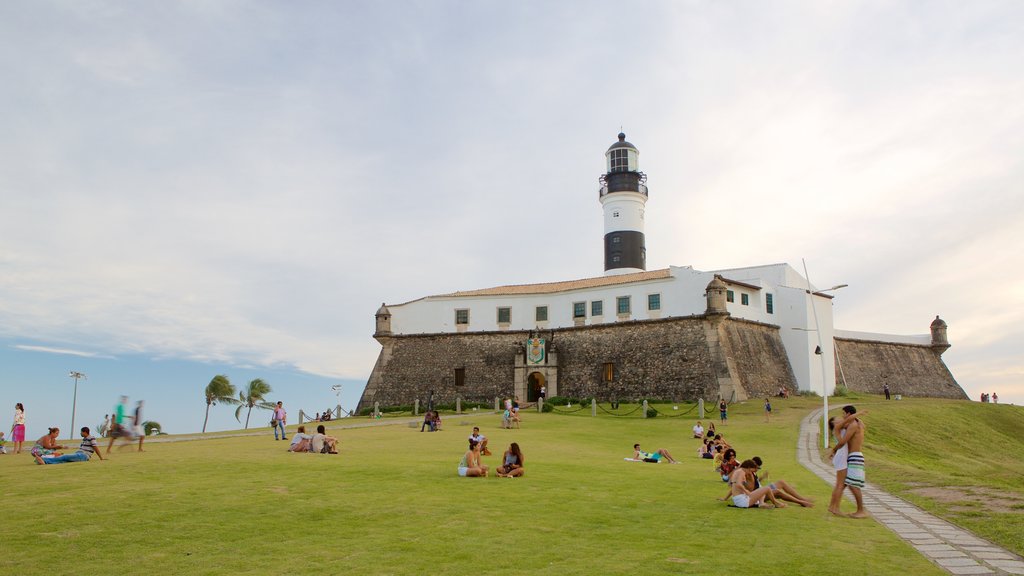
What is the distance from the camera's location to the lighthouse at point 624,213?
56969 millimetres

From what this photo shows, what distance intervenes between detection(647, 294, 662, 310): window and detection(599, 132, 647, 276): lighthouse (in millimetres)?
9869

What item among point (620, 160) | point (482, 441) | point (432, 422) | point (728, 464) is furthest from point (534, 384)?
point (728, 464)

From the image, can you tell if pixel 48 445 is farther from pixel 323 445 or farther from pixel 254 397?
pixel 254 397

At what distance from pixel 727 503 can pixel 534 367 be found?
36.7 metres

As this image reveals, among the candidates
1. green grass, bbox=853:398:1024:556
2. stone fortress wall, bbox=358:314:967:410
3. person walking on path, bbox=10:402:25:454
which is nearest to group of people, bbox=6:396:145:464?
person walking on path, bbox=10:402:25:454

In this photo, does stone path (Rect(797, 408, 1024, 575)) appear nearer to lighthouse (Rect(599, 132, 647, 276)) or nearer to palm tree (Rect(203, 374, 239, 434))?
lighthouse (Rect(599, 132, 647, 276))

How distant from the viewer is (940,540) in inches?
374

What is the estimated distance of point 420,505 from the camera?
38.5 ft

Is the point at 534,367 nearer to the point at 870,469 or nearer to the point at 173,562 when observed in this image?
the point at 870,469

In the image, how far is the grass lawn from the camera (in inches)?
321

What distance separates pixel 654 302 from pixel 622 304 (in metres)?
2.24

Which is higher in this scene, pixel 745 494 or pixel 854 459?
pixel 854 459

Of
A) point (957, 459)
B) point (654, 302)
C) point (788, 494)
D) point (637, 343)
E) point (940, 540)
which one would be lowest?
point (957, 459)

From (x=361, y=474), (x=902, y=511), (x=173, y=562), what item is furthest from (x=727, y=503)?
(x=173, y=562)
